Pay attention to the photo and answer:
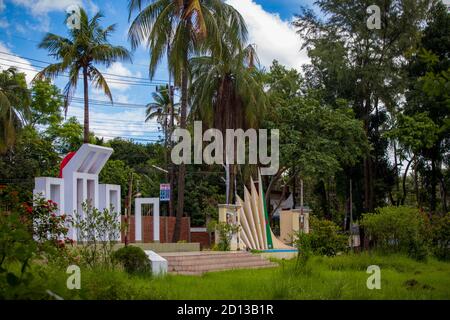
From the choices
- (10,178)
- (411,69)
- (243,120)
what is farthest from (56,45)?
(411,69)

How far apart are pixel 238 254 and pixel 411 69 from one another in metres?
16.4

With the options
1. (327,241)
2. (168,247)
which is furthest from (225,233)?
(327,241)

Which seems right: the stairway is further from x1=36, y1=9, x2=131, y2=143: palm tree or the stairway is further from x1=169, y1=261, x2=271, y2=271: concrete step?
x1=36, y1=9, x2=131, y2=143: palm tree

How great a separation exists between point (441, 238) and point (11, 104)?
65.2ft

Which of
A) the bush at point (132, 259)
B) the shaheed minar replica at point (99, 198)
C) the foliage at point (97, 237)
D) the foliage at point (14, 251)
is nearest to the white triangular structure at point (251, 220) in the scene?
the shaheed minar replica at point (99, 198)

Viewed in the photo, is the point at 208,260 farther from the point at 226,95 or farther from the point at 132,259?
the point at 226,95

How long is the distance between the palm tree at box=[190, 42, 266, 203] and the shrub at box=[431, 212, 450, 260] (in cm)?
953

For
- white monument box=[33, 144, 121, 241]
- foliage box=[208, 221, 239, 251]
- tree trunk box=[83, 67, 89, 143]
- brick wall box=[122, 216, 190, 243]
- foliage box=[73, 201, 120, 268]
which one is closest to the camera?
foliage box=[73, 201, 120, 268]

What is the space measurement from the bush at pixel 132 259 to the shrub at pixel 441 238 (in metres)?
11.8

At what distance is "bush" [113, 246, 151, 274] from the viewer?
13.5 metres

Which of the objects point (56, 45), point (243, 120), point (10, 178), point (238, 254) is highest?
point (56, 45)

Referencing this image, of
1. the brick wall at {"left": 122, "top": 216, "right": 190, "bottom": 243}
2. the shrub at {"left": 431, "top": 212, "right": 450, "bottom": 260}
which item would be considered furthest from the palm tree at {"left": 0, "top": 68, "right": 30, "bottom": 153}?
the shrub at {"left": 431, "top": 212, "right": 450, "bottom": 260}
